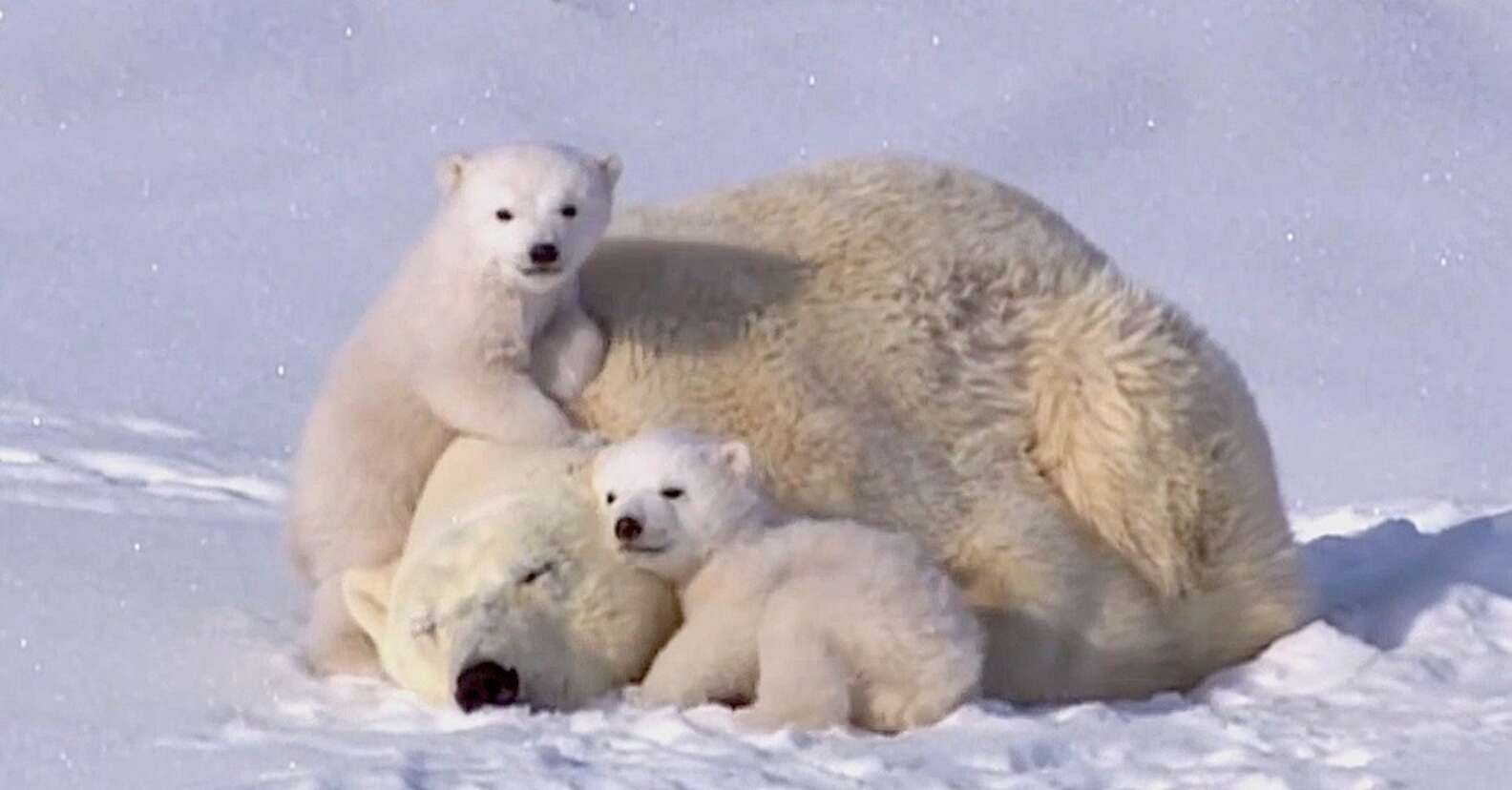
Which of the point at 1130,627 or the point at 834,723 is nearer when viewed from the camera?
the point at 834,723

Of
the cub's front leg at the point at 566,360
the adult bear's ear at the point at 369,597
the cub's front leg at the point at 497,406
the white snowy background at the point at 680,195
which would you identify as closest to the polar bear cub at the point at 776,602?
the white snowy background at the point at 680,195

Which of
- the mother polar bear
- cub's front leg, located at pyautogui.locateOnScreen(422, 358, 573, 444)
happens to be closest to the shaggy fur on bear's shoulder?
the mother polar bear

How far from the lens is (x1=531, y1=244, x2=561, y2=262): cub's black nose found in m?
5.37

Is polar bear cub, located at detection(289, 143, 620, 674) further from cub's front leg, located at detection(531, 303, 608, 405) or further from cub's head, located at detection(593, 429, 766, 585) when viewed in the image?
cub's head, located at detection(593, 429, 766, 585)

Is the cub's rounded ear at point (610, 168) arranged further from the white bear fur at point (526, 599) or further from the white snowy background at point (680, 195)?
the white snowy background at point (680, 195)

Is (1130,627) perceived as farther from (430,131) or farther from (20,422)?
(430,131)

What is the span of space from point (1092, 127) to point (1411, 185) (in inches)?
65.6

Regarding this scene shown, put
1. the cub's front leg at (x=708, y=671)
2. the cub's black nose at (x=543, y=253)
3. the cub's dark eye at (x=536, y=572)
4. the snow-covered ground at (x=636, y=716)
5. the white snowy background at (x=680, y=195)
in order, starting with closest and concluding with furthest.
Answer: the snow-covered ground at (x=636, y=716), the white snowy background at (x=680, y=195), the cub's front leg at (x=708, y=671), the cub's dark eye at (x=536, y=572), the cub's black nose at (x=543, y=253)

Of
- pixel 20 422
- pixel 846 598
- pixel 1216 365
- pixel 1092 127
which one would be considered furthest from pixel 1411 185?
pixel 846 598

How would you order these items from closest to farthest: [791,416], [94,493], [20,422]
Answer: [791,416]
[94,493]
[20,422]

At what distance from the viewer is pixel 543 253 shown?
5371mm

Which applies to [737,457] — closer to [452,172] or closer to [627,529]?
[627,529]

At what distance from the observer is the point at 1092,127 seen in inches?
590

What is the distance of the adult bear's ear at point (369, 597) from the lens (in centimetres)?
539
